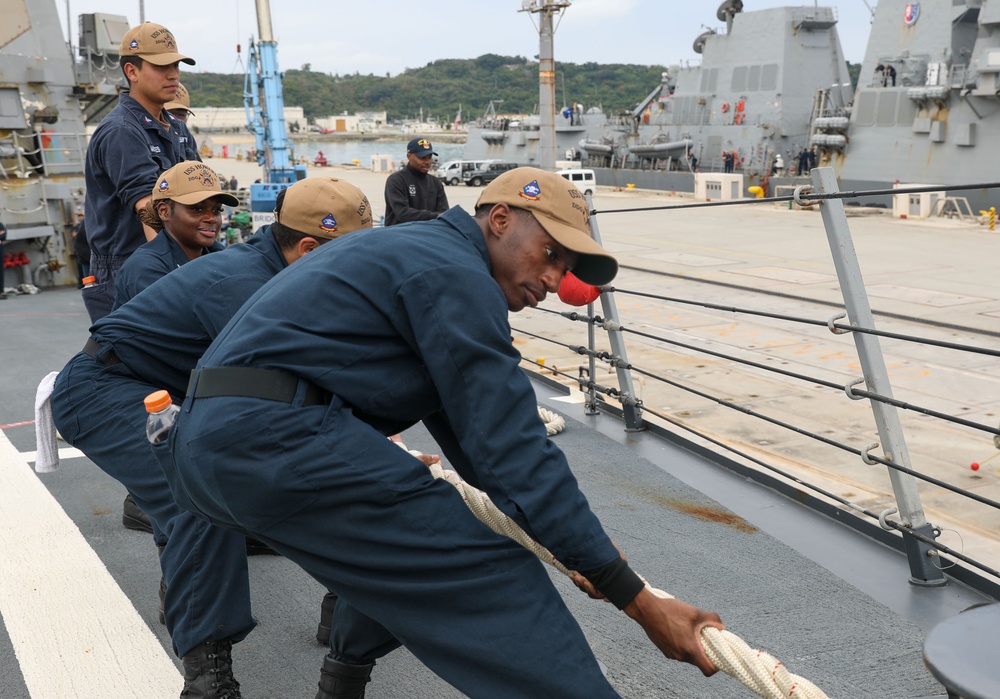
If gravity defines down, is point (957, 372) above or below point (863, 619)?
below

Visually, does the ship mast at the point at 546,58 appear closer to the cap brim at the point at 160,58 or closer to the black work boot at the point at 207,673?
the cap brim at the point at 160,58

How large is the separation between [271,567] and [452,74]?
153 meters

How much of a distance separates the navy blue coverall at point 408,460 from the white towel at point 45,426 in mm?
1420

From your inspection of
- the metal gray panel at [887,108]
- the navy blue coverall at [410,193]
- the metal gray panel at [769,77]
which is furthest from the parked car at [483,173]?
the navy blue coverall at [410,193]

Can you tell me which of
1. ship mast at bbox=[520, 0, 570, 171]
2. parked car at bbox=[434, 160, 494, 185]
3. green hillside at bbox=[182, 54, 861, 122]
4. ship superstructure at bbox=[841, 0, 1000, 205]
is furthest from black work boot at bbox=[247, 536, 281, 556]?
green hillside at bbox=[182, 54, 861, 122]

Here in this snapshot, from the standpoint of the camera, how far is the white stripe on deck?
3105 millimetres

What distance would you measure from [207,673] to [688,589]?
66.8 inches

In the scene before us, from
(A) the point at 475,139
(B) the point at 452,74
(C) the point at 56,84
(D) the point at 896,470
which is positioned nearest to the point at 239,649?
(D) the point at 896,470

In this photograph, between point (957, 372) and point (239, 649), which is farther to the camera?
point (957, 372)

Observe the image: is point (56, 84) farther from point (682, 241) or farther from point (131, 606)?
point (682, 241)

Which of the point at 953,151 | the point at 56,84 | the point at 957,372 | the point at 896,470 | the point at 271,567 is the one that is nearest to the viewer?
the point at 896,470

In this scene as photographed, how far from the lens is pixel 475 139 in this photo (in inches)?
2179

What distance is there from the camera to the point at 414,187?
27.5 feet

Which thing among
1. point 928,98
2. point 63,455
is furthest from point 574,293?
point 928,98
